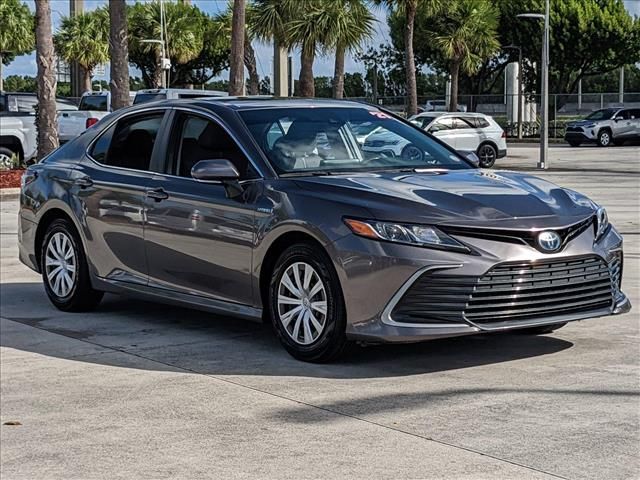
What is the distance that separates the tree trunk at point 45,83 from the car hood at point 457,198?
19011mm

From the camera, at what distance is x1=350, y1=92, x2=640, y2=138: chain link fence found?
58062 mm

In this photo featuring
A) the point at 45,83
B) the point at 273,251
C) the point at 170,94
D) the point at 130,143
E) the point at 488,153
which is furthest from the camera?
the point at 488,153

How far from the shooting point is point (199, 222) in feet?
25.7

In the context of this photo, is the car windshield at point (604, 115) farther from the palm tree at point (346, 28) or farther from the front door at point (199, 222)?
the front door at point (199, 222)

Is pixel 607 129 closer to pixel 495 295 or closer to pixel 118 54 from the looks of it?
pixel 118 54

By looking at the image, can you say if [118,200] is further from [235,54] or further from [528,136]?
[528,136]

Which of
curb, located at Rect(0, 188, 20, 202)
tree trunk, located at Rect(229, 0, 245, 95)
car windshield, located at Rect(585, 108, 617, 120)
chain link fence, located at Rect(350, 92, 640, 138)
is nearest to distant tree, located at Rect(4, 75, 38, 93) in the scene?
chain link fence, located at Rect(350, 92, 640, 138)

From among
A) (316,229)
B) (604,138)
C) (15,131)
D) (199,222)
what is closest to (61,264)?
(199,222)

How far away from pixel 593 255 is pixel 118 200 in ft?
11.4

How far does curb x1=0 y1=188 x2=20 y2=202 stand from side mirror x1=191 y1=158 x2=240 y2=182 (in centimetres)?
1492

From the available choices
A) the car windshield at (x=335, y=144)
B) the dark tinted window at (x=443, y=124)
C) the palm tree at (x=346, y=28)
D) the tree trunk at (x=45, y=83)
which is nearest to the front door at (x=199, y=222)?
the car windshield at (x=335, y=144)

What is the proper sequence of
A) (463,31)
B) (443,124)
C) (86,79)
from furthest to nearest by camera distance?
(86,79), (463,31), (443,124)

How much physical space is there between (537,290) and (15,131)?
2181cm

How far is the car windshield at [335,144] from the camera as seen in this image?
303 inches
